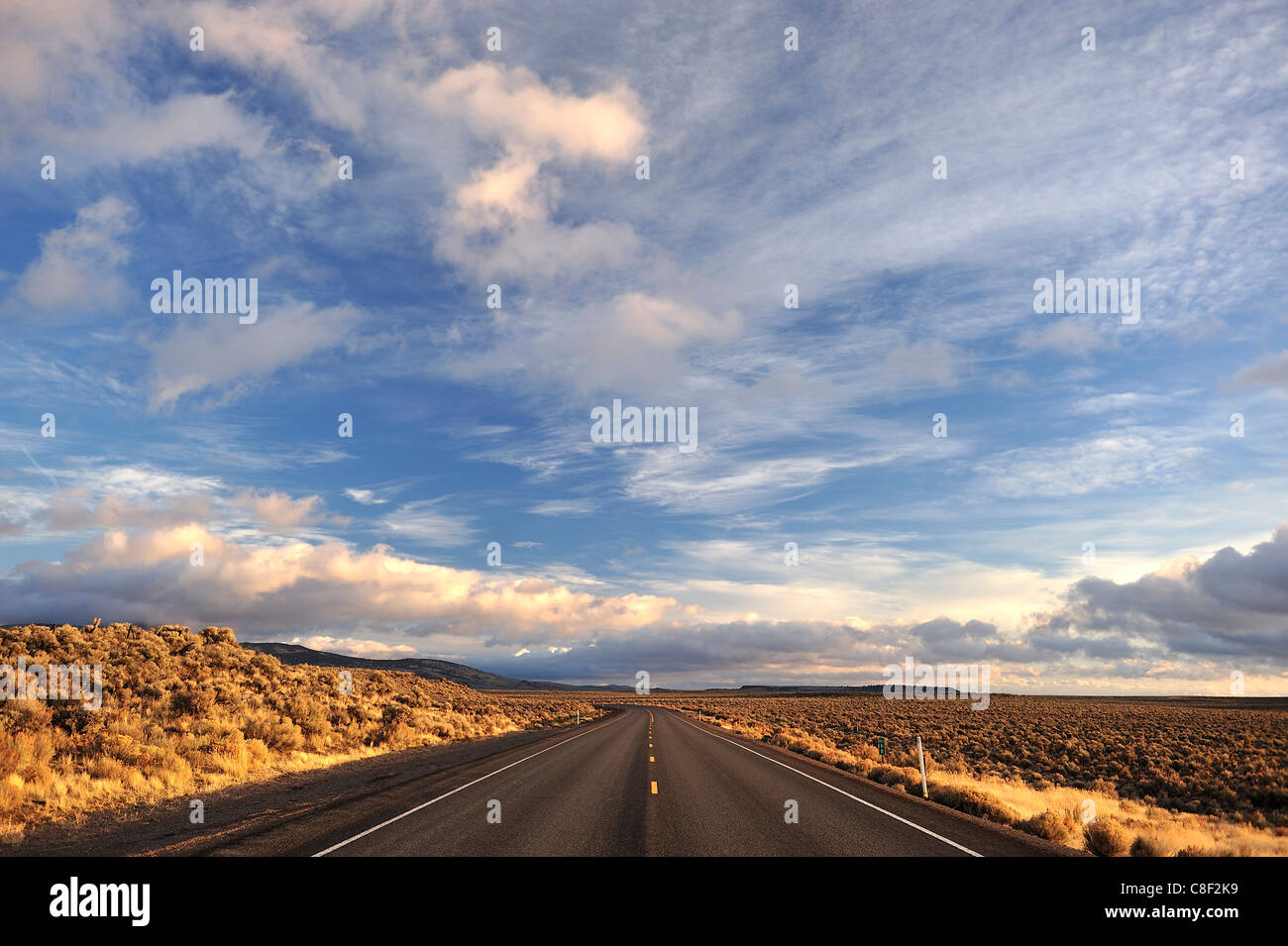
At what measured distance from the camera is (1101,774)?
94.9ft

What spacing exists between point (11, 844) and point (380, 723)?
65.7ft

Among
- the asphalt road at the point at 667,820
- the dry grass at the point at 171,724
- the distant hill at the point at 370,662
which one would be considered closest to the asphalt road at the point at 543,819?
the asphalt road at the point at 667,820

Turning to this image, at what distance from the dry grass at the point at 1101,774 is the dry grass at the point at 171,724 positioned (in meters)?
16.0

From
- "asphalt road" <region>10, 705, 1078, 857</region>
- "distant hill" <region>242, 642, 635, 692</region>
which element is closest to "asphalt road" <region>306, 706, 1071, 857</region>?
"asphalt road" <region>10, 705, 1078, 857</region>

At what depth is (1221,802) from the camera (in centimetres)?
2239

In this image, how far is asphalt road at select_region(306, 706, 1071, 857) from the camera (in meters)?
9.12

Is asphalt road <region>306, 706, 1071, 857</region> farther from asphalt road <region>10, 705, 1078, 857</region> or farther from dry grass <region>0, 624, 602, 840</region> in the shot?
dry grass <region>0, 624, 602, 840</region>

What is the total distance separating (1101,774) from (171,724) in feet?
109

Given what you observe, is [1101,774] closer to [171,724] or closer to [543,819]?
[543,819]

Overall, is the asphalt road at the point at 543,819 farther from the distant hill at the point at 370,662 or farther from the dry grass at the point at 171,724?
the distant hill at the point at 370,662

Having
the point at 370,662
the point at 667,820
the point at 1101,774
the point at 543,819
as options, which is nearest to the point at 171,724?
the point at 543,819
